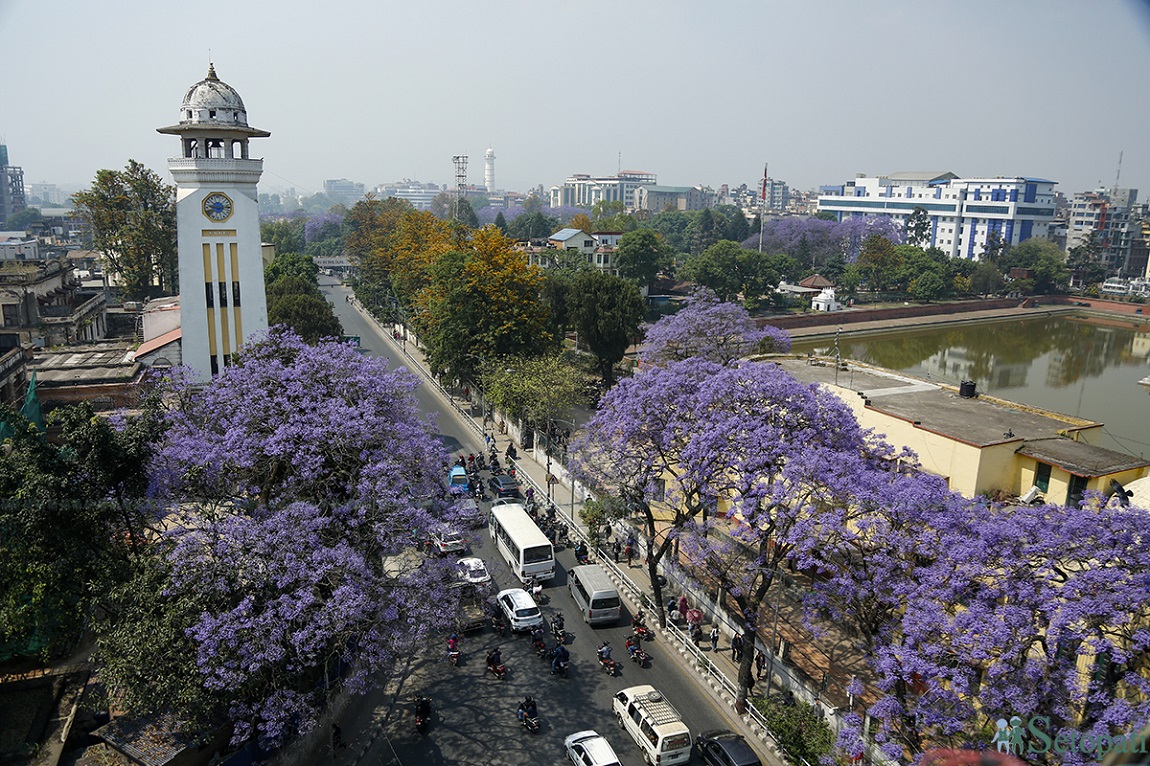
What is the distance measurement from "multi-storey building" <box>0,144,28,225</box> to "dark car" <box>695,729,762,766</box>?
5497 inches

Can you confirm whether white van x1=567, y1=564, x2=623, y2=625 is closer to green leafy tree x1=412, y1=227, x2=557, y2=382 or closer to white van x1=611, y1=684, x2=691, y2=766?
white van x1=611, y1=684, x2=691, y2=766

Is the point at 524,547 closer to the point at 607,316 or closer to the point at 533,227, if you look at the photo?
the point at 607,316

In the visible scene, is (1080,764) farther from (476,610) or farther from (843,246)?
(843,246)

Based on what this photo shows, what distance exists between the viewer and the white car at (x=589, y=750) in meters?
12.1

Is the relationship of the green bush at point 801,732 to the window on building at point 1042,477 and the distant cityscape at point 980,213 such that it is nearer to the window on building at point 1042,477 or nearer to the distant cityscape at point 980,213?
the window on building at point 1042,477

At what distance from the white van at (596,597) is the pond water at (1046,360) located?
28448 mm

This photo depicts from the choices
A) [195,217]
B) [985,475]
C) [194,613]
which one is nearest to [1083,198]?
[985,475]

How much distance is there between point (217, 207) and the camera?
23297 millimetres

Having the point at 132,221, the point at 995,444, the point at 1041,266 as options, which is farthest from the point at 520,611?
the point at 1041,266

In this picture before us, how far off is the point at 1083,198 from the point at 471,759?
11343 centimetres

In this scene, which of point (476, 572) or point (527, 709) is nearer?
point (527, 709)

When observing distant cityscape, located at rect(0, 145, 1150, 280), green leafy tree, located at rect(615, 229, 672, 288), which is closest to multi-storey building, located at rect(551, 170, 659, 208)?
distant cityscape, located at rect(0, 145, 1150, 280)

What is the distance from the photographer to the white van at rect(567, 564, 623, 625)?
16.6 meters

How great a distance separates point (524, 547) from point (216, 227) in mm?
14171
